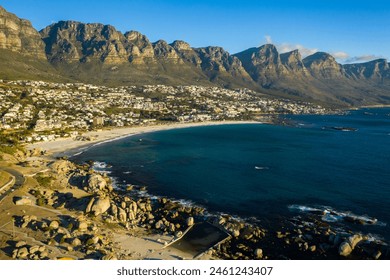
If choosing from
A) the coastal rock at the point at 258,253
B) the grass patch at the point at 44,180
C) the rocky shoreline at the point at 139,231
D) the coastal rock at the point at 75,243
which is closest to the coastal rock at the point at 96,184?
the rocky shoreline at the point at 139,231

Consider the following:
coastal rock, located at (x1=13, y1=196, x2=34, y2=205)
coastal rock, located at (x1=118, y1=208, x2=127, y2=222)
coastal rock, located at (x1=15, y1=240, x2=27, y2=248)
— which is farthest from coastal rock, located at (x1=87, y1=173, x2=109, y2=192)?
coastal rock, located at (x1=15, y1=240, x2=27, y2=248)

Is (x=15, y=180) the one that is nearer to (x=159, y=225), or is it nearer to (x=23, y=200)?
(x=23, y=200)

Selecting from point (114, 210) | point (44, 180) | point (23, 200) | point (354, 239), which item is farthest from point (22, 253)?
point (354, 239)

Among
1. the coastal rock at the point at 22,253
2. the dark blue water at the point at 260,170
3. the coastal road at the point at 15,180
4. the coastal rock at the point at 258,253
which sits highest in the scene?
the coastal road at the point at 15,180

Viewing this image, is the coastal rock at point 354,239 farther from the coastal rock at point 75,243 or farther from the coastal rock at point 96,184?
the coastal rock at point 96,184

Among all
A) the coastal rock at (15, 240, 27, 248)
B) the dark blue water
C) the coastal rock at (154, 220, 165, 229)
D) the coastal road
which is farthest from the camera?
the dark blue water

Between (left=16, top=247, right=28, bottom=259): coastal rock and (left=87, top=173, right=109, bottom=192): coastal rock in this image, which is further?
(left=87, top=173, right=109, bottom=192): coastal rock

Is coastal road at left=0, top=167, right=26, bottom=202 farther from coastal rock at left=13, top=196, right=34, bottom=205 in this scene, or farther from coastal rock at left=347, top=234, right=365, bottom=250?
coastal rock at left=347, top=234, right=365, bottom=250
